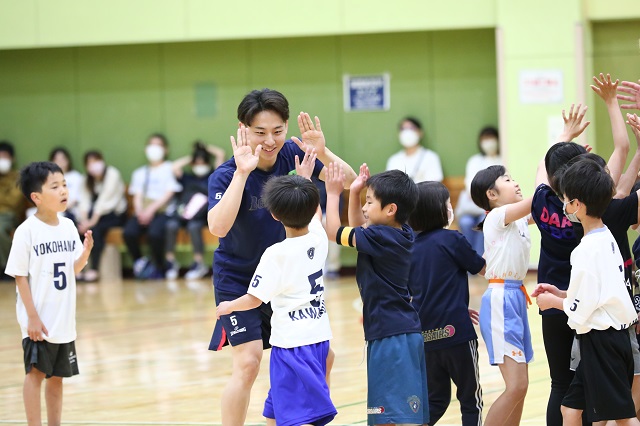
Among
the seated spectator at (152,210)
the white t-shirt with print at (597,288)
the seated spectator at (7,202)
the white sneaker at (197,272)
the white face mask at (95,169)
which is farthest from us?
the white face mask at (95,169)

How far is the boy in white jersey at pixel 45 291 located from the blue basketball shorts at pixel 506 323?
2047 mm

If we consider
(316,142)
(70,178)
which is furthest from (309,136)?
(70,178)

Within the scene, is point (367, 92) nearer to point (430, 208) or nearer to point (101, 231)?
point (101, 231)

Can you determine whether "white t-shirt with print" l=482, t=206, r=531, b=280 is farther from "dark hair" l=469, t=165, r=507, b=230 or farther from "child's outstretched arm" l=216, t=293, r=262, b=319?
"child's outstretched arm" l=216, t=293, r=262, b=319

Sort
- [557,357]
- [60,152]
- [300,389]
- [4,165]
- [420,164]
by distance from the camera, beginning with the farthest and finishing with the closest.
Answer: [4,165], [60,152], [420,164], [557,357], [300,389]

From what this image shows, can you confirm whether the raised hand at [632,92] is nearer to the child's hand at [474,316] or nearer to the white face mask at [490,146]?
the child's hand at [474,316]

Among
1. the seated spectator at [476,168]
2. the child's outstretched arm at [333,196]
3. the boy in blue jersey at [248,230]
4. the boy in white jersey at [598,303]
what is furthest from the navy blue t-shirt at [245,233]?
the seated spectator at [476,168]

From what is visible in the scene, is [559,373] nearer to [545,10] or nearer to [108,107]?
[545,10]

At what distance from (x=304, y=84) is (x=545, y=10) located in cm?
350

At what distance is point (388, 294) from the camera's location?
4074 millimetres

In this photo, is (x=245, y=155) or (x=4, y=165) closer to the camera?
(x=245, y=155)

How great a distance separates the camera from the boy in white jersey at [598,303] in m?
3.77

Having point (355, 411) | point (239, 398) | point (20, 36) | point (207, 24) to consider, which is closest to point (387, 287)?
point (239, 398)

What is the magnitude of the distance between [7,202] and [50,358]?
31.0 feet
